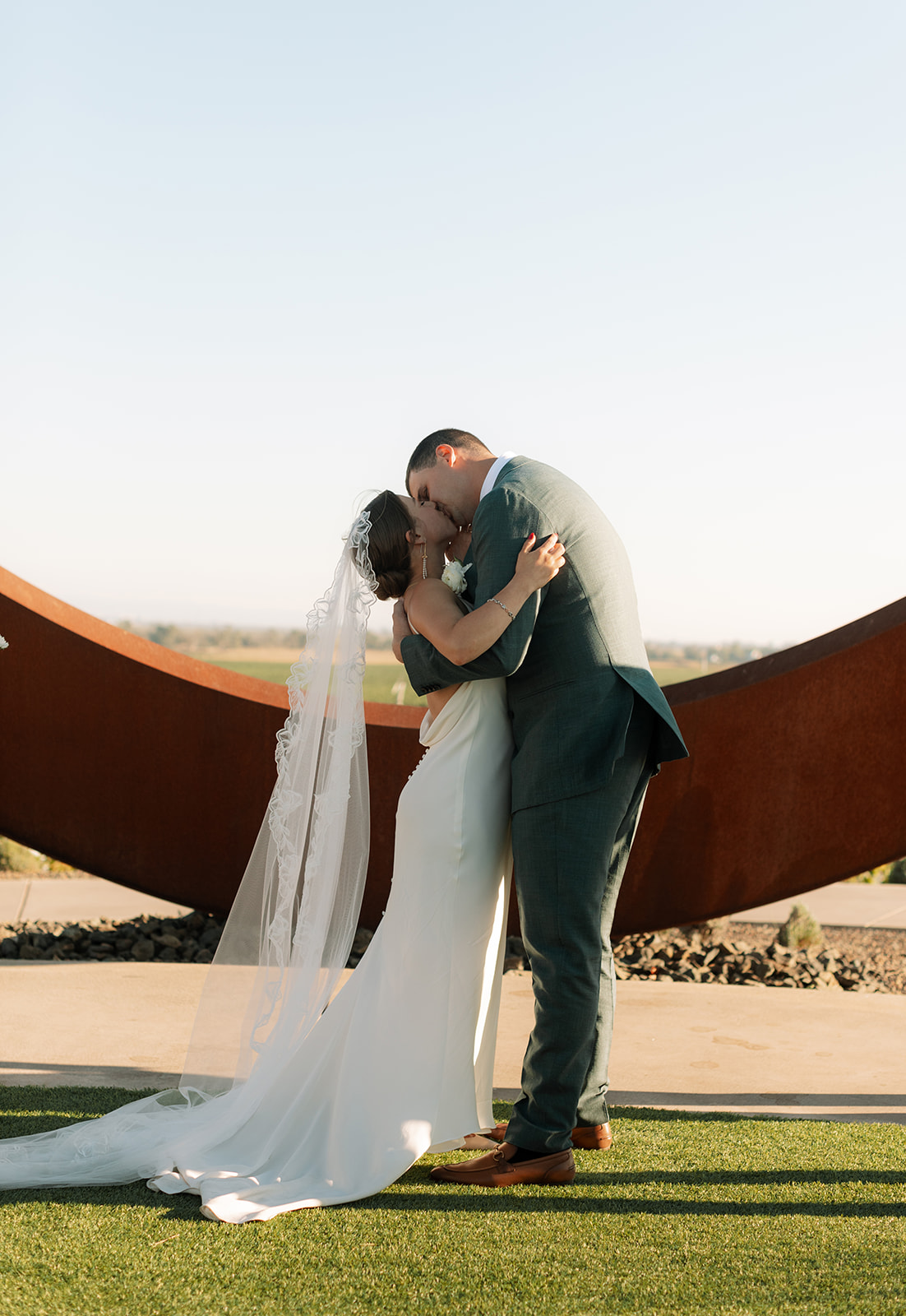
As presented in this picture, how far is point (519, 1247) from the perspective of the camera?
2170 mm

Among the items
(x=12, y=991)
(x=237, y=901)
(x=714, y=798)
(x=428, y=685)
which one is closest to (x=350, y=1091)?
(x=237, y=901)

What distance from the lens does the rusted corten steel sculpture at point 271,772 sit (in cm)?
442

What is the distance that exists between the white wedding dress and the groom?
95 mm

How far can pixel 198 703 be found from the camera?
4816 millimetres

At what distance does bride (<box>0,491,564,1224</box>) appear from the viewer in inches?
97.7

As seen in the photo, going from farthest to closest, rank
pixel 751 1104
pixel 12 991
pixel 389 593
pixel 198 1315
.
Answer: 1. pixel 12 991
2. pixel 751 1104
3. pixel 389 593
4. pixel 198 1315

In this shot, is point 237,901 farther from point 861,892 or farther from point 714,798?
point 861,892

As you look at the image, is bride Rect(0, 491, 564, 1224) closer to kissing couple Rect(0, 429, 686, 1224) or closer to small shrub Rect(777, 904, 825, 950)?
kissing couple Rect(0, 429, 686, 1224)

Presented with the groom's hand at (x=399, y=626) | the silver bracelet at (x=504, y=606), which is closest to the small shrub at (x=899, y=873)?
the groom's hand at (x=399, y=626)

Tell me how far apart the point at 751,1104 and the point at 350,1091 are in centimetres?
124

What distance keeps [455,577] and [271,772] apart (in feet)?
7.86

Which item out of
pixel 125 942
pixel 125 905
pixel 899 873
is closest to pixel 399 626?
pixel 125 942

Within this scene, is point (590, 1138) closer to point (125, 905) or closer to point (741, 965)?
point (741, 965)

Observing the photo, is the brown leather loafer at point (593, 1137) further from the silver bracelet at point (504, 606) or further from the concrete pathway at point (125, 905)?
the concrete pathway at point (125, 905)
